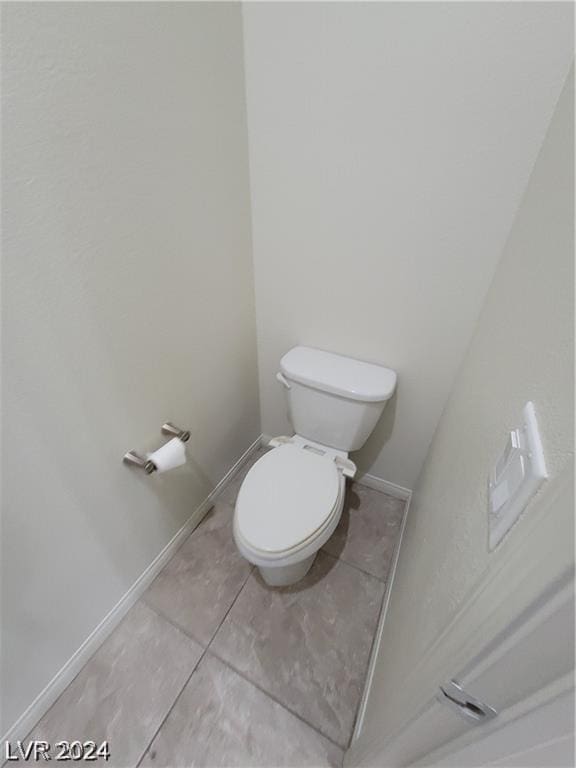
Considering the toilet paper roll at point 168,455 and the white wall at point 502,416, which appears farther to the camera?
the toilet paper roll at point 168,455

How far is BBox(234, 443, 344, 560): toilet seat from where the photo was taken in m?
0.94

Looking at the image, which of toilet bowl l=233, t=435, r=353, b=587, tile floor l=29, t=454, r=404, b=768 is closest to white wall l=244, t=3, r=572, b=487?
toilet bowl l=233, t=435, r=353, b=587

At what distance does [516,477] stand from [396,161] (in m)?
0.88

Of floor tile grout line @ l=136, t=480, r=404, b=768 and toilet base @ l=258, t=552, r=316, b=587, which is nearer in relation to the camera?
floor tile grout line @ l=136, t=480, r=404, b=768

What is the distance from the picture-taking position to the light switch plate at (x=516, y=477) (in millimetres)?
340

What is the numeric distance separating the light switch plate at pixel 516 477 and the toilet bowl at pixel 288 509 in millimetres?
631

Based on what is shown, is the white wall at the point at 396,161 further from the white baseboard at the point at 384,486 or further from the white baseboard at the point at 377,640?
the white baseboard at the point at 377,640

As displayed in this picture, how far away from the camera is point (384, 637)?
1.00 m

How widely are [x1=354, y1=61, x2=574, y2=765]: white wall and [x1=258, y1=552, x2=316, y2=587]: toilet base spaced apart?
33cm

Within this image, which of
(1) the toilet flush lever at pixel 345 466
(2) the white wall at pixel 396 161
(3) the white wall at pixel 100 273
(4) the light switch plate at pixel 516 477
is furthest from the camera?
(1) the toilet flush lever at pixel 345 466

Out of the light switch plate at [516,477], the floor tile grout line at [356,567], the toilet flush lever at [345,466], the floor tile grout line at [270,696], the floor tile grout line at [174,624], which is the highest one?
the light switch plate at [516,477]

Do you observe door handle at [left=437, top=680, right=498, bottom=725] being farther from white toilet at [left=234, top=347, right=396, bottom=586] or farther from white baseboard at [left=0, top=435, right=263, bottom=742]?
white baseboard at [left=0, top=435, right=263, bottom=742]

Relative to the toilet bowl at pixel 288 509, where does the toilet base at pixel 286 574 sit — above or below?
below

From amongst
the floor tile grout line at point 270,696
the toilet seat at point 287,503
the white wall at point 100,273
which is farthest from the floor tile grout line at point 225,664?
the toilet seat at point 287,503
